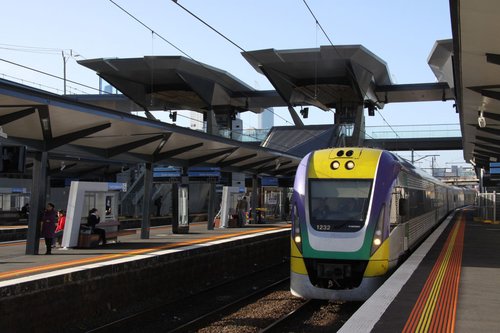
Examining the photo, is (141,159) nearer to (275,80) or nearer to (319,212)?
(319,212)

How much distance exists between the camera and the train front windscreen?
949cm

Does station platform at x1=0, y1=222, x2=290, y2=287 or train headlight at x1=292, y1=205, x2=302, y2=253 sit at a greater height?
train headlight at x1=292, y1=205, x2=302, y2=253

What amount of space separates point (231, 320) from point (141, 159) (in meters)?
7.44

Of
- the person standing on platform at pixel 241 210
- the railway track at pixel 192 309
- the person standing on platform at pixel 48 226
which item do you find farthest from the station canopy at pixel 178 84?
the person standing on platform at pixel 48 226

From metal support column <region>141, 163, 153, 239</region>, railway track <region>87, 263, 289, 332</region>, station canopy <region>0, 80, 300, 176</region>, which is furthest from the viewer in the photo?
metal support column <region>141, 163, 153, 239</region>

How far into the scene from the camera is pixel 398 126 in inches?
2121

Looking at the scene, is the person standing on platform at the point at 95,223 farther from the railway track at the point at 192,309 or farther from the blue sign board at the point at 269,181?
the blue sign board at the point at 269,181

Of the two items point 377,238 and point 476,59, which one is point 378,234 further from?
point 476,59

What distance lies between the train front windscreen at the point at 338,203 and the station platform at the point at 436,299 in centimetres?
126

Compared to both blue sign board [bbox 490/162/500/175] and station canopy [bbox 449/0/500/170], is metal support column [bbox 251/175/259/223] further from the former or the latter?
blue sign board [bbox 490/162/500/175]

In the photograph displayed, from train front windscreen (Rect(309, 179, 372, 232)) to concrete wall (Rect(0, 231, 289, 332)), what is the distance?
14.1 feet

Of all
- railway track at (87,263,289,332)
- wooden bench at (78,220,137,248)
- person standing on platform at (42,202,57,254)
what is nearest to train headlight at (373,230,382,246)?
railway track at (87,263,289,332)

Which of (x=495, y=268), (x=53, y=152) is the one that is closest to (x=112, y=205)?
(x=53, y=152)

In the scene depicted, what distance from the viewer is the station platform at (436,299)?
5.39 m
